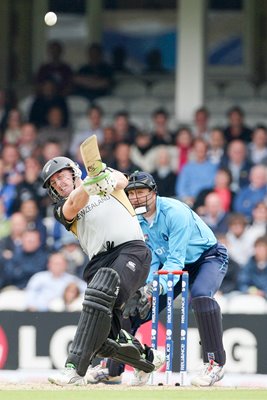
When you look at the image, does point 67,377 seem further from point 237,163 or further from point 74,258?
point 237,163

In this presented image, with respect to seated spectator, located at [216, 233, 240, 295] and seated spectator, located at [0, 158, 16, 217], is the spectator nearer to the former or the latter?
seated spectator, located at [0, 158, 16, 217]

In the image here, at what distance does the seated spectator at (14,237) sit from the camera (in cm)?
1533

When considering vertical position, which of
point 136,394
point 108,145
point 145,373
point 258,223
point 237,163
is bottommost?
point 136,394

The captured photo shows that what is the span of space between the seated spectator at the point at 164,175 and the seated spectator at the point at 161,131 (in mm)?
592

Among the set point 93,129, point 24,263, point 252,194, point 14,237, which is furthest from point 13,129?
point 252,194

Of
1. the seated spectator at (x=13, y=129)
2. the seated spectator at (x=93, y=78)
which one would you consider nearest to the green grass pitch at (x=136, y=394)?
the seated spectator at (x=13, y=129)

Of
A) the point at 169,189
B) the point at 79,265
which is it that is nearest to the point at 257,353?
the point at 79,265

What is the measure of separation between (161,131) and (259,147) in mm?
1448

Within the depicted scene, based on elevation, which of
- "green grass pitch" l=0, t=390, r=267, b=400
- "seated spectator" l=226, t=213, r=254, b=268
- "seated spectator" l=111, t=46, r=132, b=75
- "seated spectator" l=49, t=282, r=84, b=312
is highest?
"seated spectator" l=111, t=46, r=132, b=75

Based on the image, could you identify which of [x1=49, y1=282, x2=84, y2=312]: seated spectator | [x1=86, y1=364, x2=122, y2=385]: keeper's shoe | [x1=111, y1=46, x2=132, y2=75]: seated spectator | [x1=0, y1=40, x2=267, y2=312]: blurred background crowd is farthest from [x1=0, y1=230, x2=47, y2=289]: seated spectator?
[x1=111, y1=46, x2=132, y2=75]: seated spectator

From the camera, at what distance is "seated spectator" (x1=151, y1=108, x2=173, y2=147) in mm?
17203

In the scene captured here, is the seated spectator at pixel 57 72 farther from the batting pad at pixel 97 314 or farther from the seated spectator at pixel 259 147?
the batting pad at pixel 97 314

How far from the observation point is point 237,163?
16312 millimetres

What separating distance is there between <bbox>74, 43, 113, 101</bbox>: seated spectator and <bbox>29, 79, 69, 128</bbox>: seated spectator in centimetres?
72
